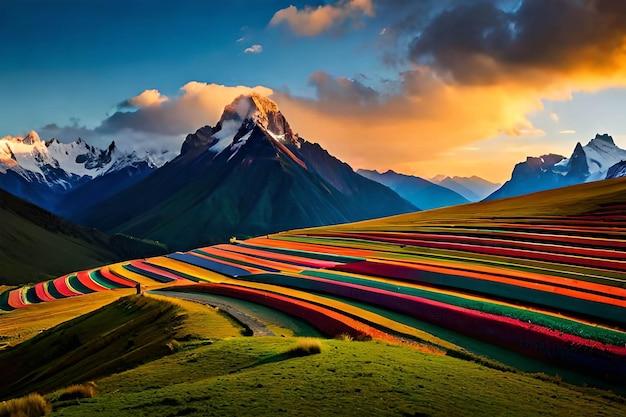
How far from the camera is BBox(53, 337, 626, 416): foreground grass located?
523 inches

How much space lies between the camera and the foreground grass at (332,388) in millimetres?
13297

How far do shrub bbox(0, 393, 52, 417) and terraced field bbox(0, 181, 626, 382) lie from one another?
15.5 meters

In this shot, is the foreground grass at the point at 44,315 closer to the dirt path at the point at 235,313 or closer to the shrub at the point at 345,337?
the dirt path at the point at 235,313

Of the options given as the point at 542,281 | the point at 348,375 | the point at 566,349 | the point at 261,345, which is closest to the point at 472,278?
the point at 542,281

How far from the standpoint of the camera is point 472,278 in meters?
37.3

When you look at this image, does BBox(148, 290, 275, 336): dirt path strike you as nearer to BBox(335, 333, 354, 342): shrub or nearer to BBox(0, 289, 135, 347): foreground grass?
BBox(335, 333, 354, 342): shrub

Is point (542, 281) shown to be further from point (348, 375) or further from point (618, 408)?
point (348, 375)

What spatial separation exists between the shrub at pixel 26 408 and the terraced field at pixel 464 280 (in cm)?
1548

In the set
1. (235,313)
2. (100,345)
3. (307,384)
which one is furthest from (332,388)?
(100,345)

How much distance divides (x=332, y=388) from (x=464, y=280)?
993 inches

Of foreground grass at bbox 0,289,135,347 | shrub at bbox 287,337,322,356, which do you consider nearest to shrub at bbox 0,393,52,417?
shrub at bbox 287,337,322,356

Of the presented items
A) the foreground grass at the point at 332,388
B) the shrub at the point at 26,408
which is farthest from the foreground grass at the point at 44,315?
the shrub at the point at 26,408

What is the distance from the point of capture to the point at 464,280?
3741 centimetres

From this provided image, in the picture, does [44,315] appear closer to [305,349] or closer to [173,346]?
[173,346]
